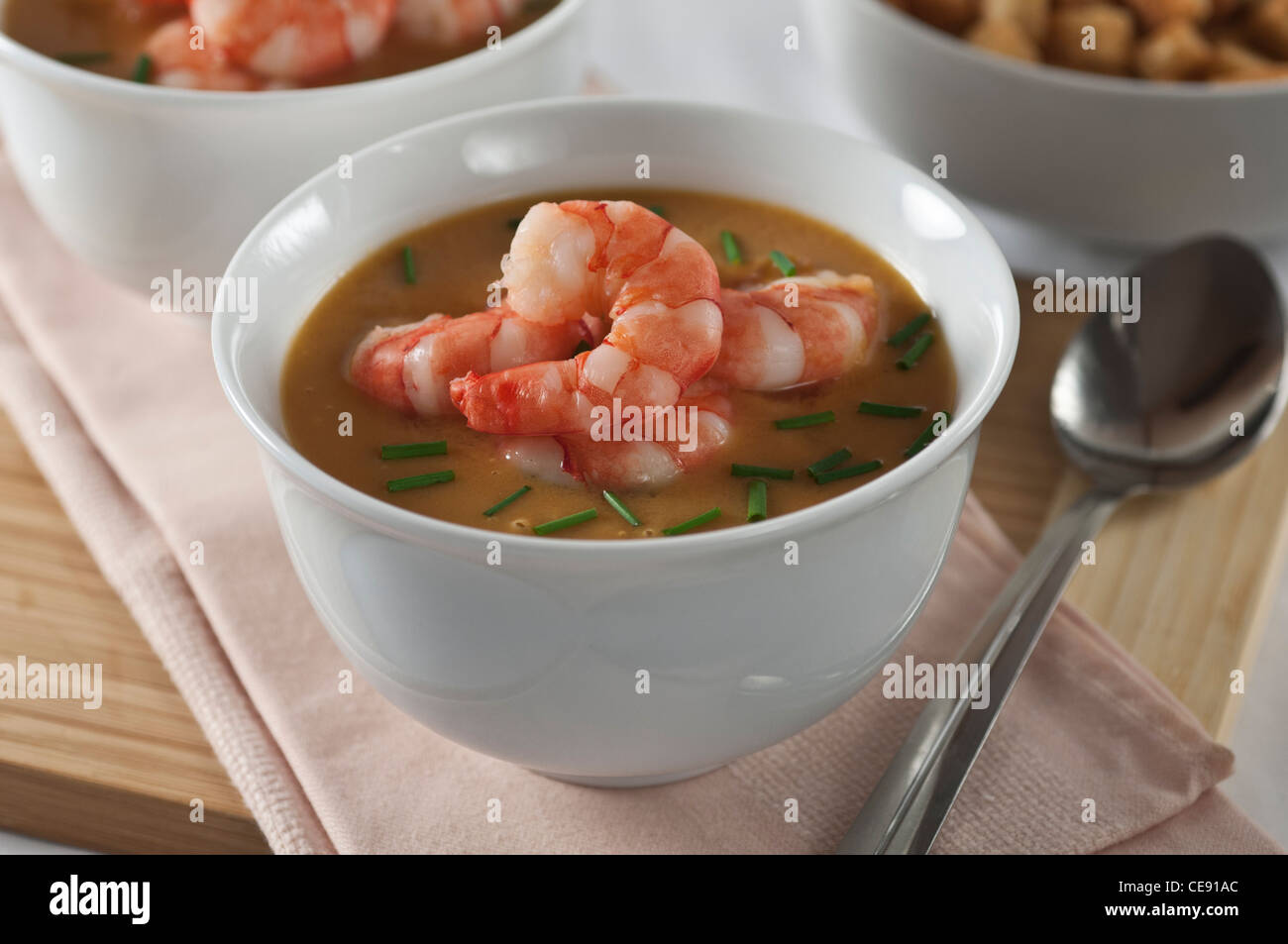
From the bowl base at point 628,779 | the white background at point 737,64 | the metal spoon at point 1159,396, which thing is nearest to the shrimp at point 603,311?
the bowl base at point 628,779

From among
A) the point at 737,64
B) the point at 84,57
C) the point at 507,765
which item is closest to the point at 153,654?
the point at 507,765

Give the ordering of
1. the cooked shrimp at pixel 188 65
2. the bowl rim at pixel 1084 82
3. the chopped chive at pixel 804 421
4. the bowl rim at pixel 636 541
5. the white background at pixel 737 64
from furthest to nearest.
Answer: the white background at pixel 737 64 → the bowl rim at pixel 1084 82 → the cooked shrimp at pixel 188 65 → the chopped chive at pixel 804 421 → the bowl rim at pixel 636 541

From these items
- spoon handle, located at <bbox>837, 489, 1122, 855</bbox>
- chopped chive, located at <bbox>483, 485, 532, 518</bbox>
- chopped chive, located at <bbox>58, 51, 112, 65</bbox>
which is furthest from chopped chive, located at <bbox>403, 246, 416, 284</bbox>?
spoon handle, located at <bbox>837, 489, 1122, 855</bbox>

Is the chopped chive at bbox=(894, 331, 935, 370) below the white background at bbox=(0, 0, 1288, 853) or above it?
below

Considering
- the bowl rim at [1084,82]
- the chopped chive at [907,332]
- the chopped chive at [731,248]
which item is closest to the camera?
the chopped chive at [907,332]

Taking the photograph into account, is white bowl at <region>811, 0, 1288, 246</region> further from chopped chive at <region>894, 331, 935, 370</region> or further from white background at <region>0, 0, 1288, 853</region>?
chopped chive at <region>894, 331, 935, 370</region>

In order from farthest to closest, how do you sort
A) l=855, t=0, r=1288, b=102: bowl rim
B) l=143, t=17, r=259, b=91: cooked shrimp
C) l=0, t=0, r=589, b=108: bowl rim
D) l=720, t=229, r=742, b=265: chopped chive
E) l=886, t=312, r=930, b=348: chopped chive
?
1. l=855, t=0, r=1288, b=102: bowl rim
2. l=143, t=17, r=259, b=91: cooked shrimp
3. l=0, t=0, r=589, b=108: bowl rim
4. l=720, t=229, r=742, b=265: chopped chive
5. l=886, t=312, r=930, b=348: chopped chive

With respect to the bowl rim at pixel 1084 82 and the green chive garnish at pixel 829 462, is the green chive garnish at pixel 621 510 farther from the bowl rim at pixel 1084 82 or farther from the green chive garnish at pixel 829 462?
the bowl rim at pixel 1084 82
